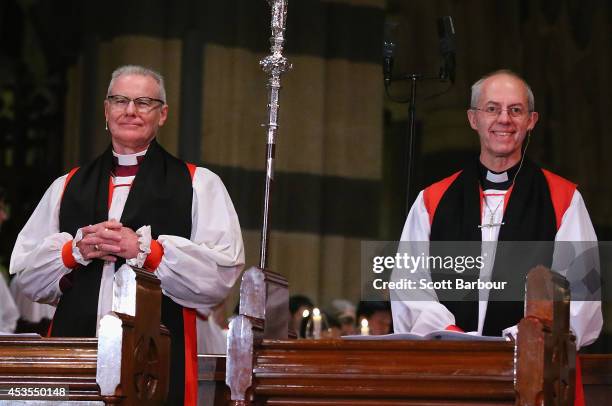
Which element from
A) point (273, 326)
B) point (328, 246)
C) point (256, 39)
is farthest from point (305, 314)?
point (273, 326)

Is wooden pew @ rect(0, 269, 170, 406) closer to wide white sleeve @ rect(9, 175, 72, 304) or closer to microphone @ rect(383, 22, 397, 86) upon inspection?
wide white sleeve @ rect(9, 175, 72, 304)

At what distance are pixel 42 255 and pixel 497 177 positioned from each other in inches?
78.0

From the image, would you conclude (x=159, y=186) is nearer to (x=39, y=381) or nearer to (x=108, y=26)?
(x=39, y=381)

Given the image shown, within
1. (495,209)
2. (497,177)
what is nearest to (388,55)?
(497,177)

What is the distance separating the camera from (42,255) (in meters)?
5.16

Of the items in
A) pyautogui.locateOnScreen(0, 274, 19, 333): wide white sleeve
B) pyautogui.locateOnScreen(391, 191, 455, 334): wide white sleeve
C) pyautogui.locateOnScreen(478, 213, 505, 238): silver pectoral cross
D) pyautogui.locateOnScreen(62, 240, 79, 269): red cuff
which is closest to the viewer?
pyautogui.locateOnScreen(391, 191, 455, 334): wide white sleeve

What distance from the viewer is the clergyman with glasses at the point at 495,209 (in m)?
5.10

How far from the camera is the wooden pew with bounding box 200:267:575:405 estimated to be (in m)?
3.76

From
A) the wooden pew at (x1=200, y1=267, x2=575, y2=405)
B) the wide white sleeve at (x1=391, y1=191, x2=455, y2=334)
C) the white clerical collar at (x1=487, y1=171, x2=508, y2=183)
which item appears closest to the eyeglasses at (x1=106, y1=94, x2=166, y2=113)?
the wide white sleeve at (x1=391, y1=191, x2=455, y2=334)

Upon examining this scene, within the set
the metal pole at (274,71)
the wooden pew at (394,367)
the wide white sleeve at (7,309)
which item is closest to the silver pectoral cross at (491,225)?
the metal pole at (274,71)

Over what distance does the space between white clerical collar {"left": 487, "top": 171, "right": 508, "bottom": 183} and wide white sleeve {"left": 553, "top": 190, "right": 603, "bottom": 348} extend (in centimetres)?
32

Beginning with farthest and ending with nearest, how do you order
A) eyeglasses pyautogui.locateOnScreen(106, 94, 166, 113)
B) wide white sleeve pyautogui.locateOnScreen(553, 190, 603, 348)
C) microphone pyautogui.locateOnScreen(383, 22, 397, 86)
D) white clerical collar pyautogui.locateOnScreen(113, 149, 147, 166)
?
microphone pyautogui.locateOnScreen(383, 22, 397, 86) → white clerical collar pyautogui.locateOnScreen(113, 149, 147, 166) → eyeglasses pyautogui.locateOnScreen(106, 94, 166, 113) → wide white sleeve pyautogui.locateOnScreen(553, 190, 603, 348)

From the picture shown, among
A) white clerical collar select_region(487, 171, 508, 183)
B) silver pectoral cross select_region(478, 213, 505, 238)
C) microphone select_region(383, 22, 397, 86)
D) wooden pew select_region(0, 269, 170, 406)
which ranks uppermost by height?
microphone select_region(383, 22, 397, 86)

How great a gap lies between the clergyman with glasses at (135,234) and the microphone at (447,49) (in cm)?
137
